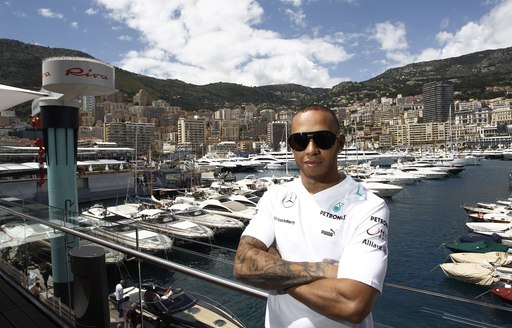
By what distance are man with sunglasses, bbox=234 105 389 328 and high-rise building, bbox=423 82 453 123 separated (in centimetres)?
18698

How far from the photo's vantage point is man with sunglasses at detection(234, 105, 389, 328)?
1191 millimetres

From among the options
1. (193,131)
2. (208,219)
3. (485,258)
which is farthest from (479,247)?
(193,131)

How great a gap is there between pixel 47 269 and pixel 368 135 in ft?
521

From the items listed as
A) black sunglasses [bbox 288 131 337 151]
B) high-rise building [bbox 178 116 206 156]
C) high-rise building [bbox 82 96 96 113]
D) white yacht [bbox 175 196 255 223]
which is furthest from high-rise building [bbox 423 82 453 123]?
black sunglasses [bbox 288 131 337 151]

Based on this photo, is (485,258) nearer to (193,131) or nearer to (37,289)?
(37,289)

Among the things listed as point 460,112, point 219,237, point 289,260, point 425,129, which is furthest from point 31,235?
point 460,112

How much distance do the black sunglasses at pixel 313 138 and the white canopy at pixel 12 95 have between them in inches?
274

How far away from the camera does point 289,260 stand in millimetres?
1396

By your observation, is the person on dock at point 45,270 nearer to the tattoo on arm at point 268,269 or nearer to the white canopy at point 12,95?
the tattoo on arm at point 268,269

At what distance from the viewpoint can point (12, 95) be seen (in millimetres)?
6953

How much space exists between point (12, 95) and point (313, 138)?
7.34 meters

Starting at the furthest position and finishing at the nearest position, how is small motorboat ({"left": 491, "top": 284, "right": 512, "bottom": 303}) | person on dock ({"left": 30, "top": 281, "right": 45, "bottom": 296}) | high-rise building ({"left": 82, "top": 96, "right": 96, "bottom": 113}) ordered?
high-rise building ({"left": 82, "top": 96, "right": 96, "bottom": 113}) → small motorboat ({"left": 491, "top": 284, "right": 512, "bottom": 303}) → person on dock ({"left": 30, "top": 281, "right": 45, "bottom": 296})

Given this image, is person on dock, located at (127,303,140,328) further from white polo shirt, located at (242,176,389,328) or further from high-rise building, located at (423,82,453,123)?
high-rise building, located at (423,82,453,123)

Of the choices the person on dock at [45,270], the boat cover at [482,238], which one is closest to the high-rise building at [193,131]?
the boat cover at [482,238]
